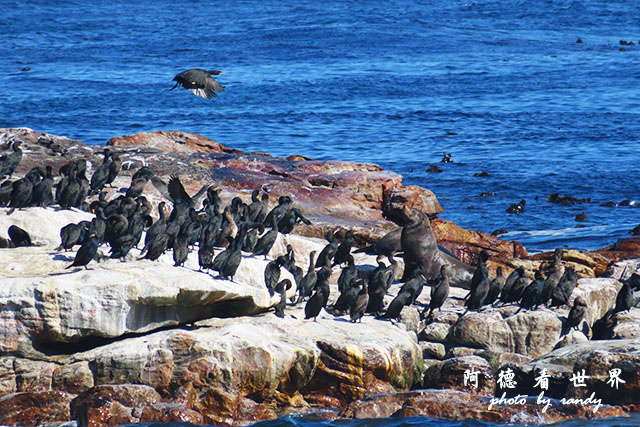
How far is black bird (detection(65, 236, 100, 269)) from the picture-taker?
1356cm

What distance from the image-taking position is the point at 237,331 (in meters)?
13.5

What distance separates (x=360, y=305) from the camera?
15078 mm

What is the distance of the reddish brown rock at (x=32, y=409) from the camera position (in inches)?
488

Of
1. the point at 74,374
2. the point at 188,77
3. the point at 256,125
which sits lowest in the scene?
the point at 256,125

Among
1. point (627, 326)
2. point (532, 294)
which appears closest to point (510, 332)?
point (532, 294)

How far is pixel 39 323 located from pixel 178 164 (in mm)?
11090

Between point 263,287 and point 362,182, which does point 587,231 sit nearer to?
point 362,182

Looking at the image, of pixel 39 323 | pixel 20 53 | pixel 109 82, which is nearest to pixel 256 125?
pixel 109 82

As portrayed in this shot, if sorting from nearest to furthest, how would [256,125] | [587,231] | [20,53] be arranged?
[587,231], [256,125], [20,53]

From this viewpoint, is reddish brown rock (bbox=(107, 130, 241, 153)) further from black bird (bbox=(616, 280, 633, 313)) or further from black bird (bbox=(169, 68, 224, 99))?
black bird (bbox=(616, 280, 633, 313))

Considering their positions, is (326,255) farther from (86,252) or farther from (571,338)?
(86,252)

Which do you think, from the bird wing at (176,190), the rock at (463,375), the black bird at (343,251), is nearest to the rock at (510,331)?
the rock at (463,375)

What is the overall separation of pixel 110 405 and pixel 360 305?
436 cm

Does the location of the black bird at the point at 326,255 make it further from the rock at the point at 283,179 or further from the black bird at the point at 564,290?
the black bird at the point at 564,290
